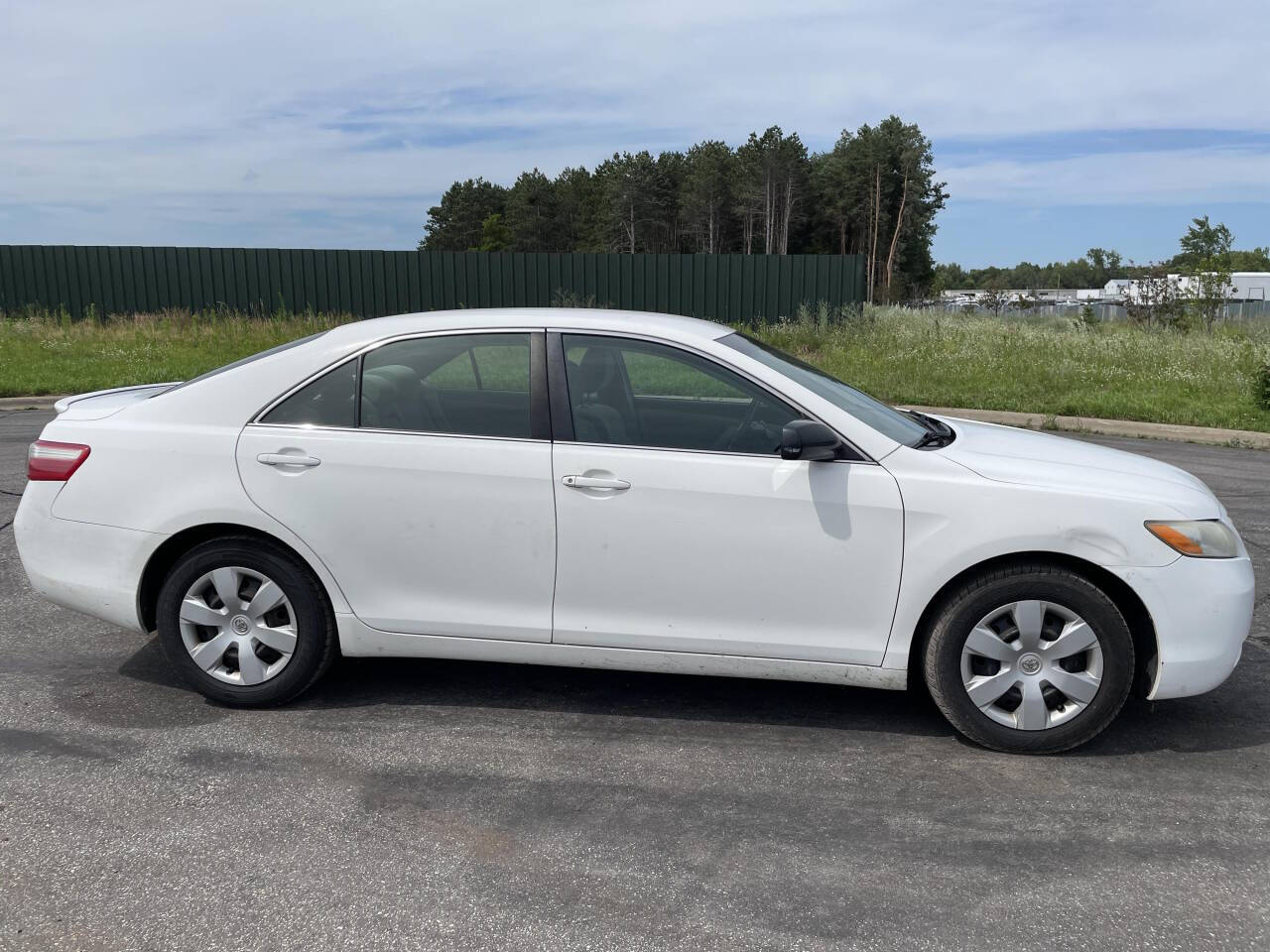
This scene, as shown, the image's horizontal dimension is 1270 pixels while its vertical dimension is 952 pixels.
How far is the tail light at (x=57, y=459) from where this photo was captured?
4418mm

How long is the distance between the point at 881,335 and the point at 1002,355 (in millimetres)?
3225

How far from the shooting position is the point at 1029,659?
388 cm

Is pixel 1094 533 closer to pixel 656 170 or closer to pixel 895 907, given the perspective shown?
pixel 895 907

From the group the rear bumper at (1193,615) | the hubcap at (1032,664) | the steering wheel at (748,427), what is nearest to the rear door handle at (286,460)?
the steering wheel at (748,427)

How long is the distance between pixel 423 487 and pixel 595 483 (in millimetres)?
688

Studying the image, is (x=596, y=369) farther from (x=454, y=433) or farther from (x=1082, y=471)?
(x=1082, y=471)

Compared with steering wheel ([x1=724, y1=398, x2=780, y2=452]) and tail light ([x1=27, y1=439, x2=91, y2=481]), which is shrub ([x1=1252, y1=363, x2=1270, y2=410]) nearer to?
steering wheel ([x1=724, y1=398, x2=780, y2=452])

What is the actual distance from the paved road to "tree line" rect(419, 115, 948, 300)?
72.9 metres

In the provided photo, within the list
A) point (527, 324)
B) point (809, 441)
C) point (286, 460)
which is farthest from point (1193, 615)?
point (286, 460)

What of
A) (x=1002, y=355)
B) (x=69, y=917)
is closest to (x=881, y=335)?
(x=1002, y=355)

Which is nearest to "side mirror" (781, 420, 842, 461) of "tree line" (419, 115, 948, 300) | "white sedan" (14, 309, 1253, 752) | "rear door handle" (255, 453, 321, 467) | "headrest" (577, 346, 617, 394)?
"white sedan" (14, 309, 1253, 752)

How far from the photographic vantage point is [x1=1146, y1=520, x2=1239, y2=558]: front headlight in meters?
3.85

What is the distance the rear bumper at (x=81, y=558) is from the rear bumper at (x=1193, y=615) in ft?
12.6

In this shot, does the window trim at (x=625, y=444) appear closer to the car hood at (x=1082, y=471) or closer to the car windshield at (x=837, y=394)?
the car windshield at (x=837, y=394)
